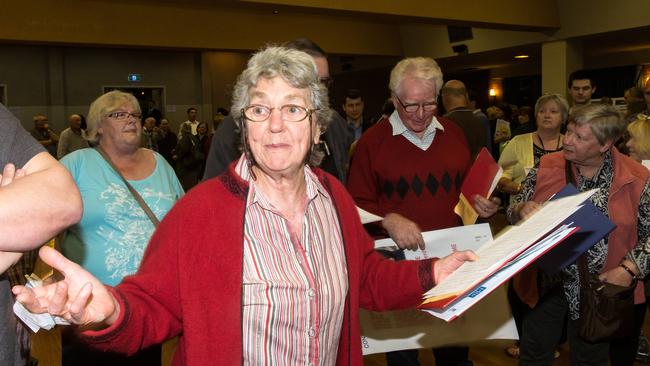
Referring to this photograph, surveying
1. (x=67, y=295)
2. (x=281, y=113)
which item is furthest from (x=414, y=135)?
(x=67, y=295)

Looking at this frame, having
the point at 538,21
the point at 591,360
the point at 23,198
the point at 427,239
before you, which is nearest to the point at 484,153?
the point at 427,239

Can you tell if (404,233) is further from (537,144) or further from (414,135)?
(537,144)

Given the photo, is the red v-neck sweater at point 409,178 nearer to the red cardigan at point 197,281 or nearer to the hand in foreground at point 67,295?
the red cardigan at point 197,281

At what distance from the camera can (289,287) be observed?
1.51 meters

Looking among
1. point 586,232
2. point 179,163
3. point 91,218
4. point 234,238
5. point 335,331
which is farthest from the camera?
point 179,163

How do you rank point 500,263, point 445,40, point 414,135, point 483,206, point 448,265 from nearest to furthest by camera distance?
point 500,263 → point 448,265 → point 483,206 → point 414,135 → point 445,40

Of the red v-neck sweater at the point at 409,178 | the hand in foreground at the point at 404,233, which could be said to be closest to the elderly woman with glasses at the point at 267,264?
the hand in foreground at the point at 404,233

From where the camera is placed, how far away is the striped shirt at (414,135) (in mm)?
2859

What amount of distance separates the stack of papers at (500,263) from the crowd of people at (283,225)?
0.57 feet

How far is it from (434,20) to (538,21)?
244cm

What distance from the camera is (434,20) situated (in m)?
10.4

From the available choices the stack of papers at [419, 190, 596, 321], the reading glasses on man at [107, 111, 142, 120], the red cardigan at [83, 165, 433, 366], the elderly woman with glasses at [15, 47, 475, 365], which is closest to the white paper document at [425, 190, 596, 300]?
the stack of papers at [419, 190, 596, 321]

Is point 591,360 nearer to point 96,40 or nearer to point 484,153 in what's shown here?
point 484,153

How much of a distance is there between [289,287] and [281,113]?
46cm
